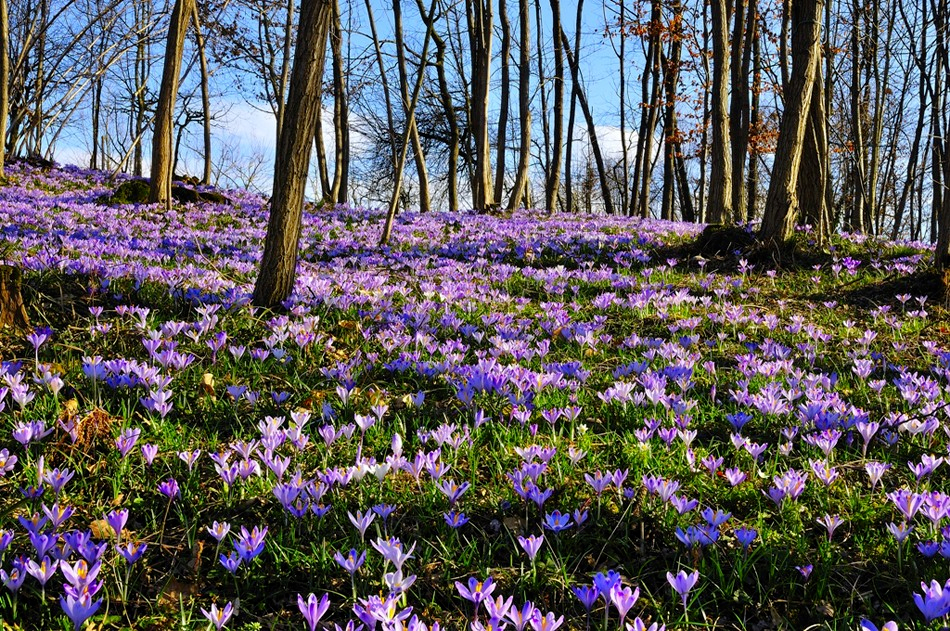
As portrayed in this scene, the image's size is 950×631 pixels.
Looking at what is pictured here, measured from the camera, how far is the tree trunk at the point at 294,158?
4.25m

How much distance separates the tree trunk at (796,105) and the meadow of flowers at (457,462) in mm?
2219

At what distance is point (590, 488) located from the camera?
93.0 inches

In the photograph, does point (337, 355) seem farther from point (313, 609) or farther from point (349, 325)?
point (313, 609)

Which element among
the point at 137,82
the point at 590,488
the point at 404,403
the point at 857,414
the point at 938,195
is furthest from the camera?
the point at 137,82

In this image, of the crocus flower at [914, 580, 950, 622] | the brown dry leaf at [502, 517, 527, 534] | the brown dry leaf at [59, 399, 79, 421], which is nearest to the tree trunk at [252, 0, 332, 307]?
the brown dry leaf at [59, 399, 79, 421]

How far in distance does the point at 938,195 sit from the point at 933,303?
22.1 m

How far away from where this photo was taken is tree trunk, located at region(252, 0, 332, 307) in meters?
4.25

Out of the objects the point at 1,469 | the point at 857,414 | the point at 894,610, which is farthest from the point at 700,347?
the point at 1,469

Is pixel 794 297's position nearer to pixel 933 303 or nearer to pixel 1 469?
pixel 933 303

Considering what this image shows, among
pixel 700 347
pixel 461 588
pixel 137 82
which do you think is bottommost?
pixel 461 588

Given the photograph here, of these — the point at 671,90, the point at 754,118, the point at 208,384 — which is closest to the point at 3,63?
the point at 208,384

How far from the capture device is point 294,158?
4355 mm

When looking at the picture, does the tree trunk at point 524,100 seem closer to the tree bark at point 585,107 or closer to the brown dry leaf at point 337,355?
the tree bark at point 585,107

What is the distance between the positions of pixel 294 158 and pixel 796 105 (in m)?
5.74
